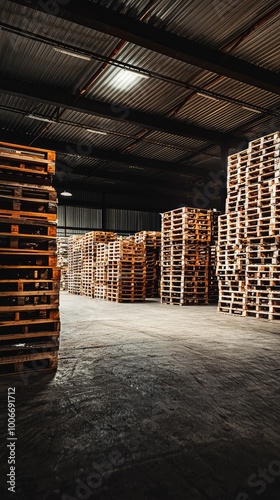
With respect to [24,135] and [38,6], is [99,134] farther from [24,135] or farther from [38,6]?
[38,6]

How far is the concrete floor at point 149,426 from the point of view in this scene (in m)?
1.96

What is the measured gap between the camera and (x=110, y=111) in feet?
39.0

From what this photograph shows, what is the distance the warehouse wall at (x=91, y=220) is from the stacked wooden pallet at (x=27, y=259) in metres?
21.9

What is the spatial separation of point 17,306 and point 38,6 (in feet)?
21.2

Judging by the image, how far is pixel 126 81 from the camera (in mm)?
10398

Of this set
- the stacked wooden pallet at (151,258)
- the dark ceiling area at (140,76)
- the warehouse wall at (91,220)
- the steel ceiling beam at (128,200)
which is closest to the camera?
the dark ceiling area at (140,76)

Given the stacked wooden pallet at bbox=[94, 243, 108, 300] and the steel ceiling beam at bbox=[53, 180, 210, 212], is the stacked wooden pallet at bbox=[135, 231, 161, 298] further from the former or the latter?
the steel ceiling beam at bbox=[53, 180, 210, 212]

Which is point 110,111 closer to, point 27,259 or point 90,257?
point 90,257

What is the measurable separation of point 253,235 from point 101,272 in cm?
878

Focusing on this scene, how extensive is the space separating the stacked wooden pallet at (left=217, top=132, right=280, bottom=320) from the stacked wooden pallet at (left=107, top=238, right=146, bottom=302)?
4963 mm

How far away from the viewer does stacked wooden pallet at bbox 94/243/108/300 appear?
52.8ft

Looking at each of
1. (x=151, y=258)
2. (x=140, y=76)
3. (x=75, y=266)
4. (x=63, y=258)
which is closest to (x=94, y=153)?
(x=151, y=258)

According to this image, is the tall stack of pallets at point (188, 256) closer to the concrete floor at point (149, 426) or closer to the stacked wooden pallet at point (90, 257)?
the stacked wooden pallet at point (90, 257)

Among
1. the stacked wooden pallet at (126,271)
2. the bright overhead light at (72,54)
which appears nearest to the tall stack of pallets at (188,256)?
the stacked wooden pallet at (126,271)
